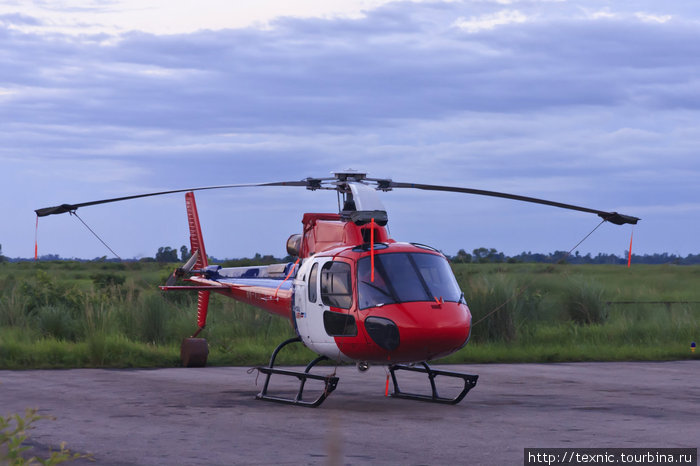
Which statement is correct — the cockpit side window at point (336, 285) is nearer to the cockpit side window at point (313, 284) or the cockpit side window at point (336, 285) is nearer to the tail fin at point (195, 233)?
the cockpit side window at point (313, 284)

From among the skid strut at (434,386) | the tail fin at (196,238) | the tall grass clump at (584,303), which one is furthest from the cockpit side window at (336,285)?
the tall grass clump at (584,303)

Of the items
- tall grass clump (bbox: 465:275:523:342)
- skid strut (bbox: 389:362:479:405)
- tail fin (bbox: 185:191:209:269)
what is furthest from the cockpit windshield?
tall grass clump (bbox: 465:275:523:342)

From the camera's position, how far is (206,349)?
642 inches

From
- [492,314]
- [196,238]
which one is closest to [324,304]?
[196,238]

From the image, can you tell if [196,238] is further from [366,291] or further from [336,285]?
[366,291]

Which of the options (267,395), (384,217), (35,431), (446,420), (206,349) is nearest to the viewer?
(35,431)

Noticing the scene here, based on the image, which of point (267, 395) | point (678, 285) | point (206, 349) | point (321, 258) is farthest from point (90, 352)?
point (678, 285)

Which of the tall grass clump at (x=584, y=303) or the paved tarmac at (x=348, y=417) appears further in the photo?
the tall grass clump at (x=584, y=303)

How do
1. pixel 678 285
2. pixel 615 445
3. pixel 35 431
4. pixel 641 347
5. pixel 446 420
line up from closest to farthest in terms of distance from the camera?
1. pixel 615 445
2. pixel 35 431
3. pixel 446 420
4. pixel 641 347
5. pixel 678 285

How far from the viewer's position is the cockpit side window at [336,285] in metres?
10.9

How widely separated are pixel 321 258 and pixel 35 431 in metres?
3.94

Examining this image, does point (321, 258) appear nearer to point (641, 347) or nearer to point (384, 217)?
point (384, 217)

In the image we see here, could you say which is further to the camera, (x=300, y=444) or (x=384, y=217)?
(x=384, y=217)

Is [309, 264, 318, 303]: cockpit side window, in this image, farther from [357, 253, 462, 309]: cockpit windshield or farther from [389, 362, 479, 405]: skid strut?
[389, 362, 479, 405]: skid strut
